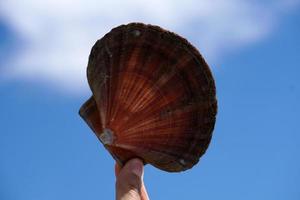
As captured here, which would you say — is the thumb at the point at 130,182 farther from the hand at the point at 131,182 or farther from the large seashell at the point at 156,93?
the large seashell at the point at 156,93

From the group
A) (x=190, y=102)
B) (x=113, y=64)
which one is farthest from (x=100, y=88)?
(x=190, y=102)

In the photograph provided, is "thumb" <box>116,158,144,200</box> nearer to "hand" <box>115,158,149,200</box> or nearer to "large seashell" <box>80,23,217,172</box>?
"hand" <box>115,158,149,200</box>

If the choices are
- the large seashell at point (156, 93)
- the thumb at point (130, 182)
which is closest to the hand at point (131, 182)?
the thumb at point (130, 182)

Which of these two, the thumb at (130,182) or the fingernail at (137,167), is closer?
the thumb at (130,182)

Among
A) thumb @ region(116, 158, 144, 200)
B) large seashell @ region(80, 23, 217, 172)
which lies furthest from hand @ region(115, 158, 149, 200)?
large seashell @ region(80, 23, 217, 172)

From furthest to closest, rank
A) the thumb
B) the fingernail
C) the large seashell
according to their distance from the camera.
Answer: the large seashell, the fingernail, the thumb

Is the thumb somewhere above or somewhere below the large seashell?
below

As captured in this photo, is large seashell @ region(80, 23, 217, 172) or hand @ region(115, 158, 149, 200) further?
large seashell @ region(80, 23, 217, 172)

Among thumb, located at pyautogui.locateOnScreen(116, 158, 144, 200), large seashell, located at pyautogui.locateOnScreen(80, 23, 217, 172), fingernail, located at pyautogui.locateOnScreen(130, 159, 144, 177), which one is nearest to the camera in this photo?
thumb, located at pyautogui.locateOnScreen(116, 158, 144, 200)
